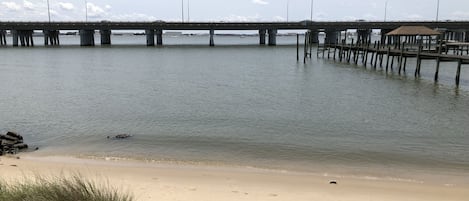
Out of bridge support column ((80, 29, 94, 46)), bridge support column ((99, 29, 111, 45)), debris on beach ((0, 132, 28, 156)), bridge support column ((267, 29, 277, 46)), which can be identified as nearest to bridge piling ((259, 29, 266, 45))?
bridge support column ((267, 29, 277, 46))

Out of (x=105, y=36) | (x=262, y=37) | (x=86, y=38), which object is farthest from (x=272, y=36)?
(x=86, y=38)

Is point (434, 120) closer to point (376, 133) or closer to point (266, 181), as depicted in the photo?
point (376, 133)

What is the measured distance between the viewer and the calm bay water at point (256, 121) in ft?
Answer: 47.2

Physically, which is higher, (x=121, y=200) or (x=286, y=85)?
(x=121, y=200)

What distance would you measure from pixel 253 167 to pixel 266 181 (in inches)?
76.2

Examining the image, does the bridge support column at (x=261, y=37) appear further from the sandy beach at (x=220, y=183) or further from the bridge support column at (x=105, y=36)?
the sandy beach at (x=220, y=183)

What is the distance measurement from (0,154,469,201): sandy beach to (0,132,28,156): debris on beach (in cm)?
98

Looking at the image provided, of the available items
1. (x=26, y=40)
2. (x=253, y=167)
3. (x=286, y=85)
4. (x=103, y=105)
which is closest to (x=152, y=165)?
(x=253, y=167)

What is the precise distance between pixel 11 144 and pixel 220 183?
8.06 metres

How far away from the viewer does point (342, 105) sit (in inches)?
968

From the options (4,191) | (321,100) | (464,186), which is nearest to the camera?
(4,191)

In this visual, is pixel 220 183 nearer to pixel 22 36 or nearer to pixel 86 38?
pixel 86 38

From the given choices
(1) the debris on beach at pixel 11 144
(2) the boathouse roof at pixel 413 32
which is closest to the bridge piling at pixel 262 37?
(2) the boathouse roof at pixel 413 32

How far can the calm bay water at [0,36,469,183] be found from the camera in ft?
47.2
